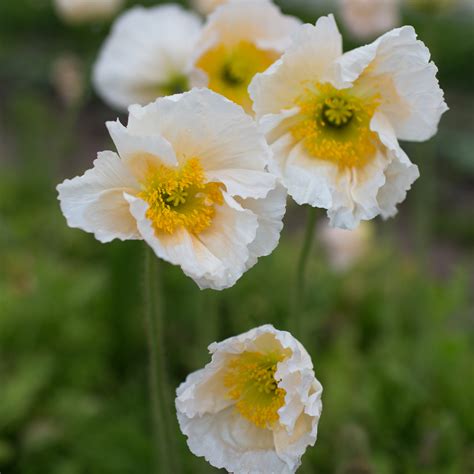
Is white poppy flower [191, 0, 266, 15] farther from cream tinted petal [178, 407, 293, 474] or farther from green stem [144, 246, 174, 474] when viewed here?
cream tinted petal [178, 407, 293, 474]

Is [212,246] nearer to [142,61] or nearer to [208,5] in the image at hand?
[142,61]

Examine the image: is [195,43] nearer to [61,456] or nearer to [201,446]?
[201,446]

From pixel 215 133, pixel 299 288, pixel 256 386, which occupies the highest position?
pixel 215 133

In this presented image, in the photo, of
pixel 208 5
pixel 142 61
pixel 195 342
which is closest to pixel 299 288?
pixel 142 61

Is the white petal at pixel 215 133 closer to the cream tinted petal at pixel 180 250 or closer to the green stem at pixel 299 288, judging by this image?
the cream tinted petal at pixel 180 250

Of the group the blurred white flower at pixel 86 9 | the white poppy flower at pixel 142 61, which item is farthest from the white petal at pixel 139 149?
the blurred white flower at pixel 86 9

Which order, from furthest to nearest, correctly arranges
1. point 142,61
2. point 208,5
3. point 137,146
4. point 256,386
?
point 208,5 → point 142,61 → point 256,386 → point 137,146

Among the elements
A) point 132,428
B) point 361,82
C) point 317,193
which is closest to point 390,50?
point 361,82
